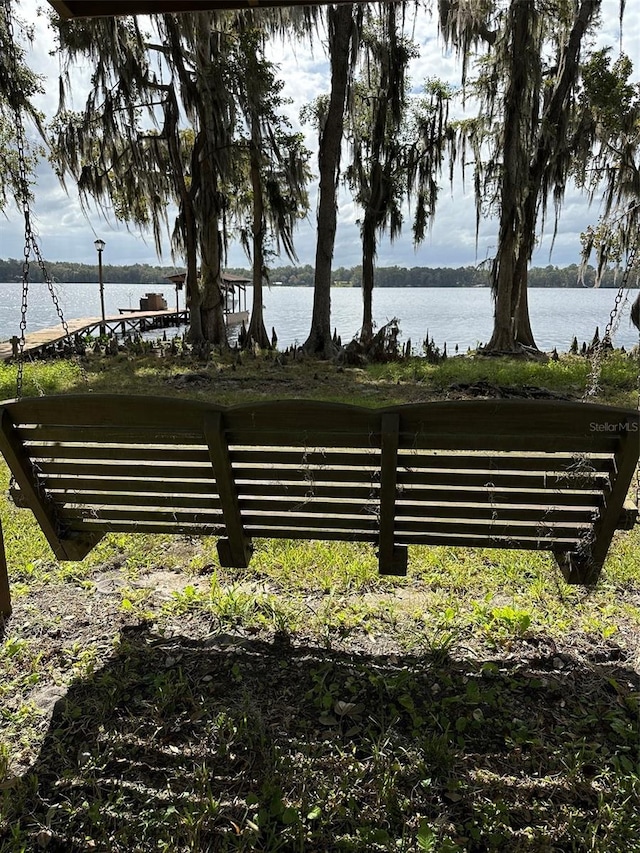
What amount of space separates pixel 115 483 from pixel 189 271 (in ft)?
42.9

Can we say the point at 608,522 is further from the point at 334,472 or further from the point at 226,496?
the point at 226,496

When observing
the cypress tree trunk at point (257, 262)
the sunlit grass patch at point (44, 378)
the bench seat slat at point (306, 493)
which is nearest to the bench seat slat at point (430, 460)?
the bench seat slat at point (306, 493)

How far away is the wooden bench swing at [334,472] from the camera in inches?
66.7

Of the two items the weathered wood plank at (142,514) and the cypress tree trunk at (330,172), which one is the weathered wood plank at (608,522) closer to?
the weathered wood plank at (142,514)

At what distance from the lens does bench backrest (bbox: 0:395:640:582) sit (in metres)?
1.69

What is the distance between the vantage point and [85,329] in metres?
18.3

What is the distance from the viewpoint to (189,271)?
14148 millimetres

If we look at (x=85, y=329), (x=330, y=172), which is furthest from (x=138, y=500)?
(x=85, y=329)

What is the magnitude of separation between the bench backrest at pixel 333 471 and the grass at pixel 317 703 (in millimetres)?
373

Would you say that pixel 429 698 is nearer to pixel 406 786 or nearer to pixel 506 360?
pixel 406 786

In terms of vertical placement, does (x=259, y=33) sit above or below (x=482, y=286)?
above

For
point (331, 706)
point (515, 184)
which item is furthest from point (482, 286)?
point (331, 706)

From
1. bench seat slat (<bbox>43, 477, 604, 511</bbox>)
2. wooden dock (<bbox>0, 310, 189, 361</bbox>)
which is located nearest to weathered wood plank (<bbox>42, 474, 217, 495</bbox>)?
bench seat slat (<bbox>43, 477, 604, 511</bbox>)

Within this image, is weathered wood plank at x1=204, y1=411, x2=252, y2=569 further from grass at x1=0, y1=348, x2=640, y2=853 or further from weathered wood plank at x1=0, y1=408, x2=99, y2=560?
weathered wood plank at x1=0, y1=408, x2=99, y2=560
